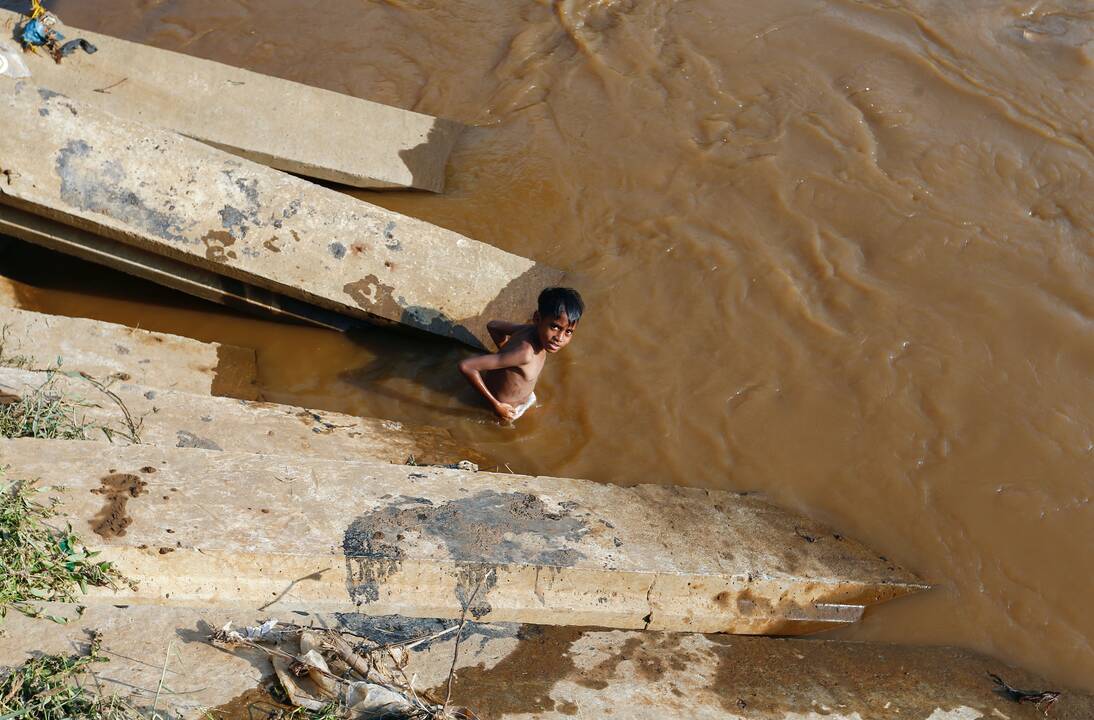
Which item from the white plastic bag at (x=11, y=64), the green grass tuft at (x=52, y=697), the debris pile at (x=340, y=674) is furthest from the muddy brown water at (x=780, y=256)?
the green grass tuft at (x=52, y=697)

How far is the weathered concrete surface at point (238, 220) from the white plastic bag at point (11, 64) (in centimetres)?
87

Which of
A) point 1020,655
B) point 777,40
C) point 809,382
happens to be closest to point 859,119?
point 777,40

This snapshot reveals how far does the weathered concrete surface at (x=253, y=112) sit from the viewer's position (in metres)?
5.45

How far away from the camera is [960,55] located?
6891 mm

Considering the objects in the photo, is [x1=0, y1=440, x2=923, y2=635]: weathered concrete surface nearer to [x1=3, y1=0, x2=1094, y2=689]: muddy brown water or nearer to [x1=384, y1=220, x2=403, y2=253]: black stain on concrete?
[x1=3, y1=0, x2=1094, y2=689]: muddy brown water

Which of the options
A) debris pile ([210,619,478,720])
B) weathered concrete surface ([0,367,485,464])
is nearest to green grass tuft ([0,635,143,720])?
debris pile ([210,619,478,720])

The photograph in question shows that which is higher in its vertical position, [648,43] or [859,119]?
[648,43]

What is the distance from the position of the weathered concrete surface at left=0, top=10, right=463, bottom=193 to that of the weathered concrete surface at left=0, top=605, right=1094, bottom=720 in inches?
135

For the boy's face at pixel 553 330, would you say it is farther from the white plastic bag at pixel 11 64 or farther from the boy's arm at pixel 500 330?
the white plastic bag at pixel 11 64

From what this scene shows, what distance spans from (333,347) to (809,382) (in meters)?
2.56

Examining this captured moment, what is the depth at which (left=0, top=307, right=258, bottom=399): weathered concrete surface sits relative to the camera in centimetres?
397

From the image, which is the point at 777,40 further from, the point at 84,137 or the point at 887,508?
the point at 84,137

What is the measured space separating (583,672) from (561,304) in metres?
1.75

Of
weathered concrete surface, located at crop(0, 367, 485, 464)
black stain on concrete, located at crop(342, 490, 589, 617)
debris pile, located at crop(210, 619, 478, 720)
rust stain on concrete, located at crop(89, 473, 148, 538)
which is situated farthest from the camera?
weathered concrete surface, located at crop(0, 367, 485, 464)
